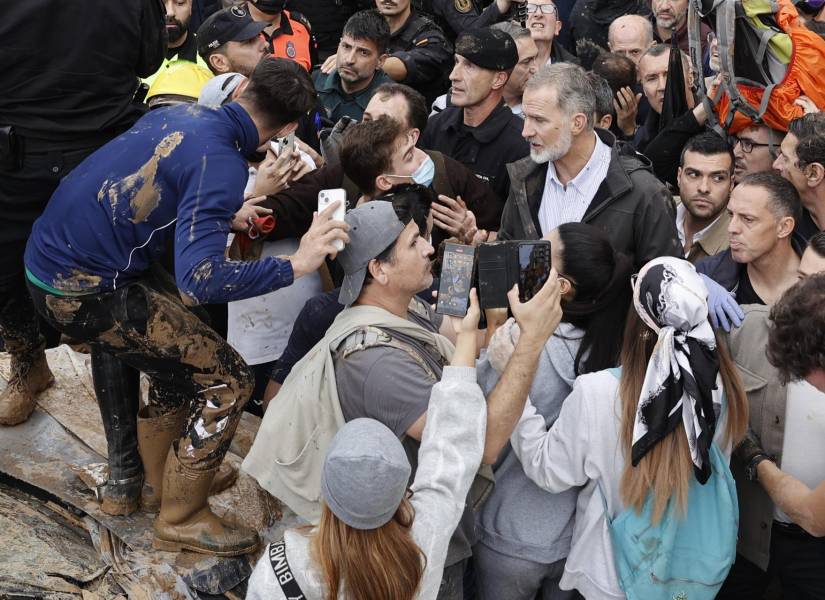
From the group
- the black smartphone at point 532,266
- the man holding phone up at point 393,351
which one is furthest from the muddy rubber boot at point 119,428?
the black smartphone at point 532,266

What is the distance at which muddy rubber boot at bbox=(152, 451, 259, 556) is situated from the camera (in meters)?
3.29

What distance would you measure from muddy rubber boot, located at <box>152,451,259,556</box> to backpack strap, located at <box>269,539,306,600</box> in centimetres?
129

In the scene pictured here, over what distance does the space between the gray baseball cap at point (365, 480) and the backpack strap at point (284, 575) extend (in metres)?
0.19

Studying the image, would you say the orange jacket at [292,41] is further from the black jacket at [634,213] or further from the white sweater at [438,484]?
the white sweater at [438,484]

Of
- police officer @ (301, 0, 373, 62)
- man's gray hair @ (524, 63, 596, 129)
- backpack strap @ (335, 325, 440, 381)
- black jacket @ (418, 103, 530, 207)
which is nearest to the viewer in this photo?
backpack strap @ (335, 325, 440, 381)

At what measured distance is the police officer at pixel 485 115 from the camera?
476cm

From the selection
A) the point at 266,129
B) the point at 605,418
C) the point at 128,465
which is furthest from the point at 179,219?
the point at 605,418

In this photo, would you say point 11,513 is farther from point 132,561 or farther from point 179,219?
point 179,219

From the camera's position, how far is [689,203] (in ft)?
14.4

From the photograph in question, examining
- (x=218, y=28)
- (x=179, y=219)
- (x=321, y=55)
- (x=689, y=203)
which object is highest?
(x=179, y=219)

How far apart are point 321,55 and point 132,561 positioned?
16.3 ft

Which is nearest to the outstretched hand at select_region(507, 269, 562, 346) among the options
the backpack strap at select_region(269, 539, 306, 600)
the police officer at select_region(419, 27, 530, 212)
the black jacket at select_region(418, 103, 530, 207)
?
the backpack strap at select_region(269, 539, 306, 600)

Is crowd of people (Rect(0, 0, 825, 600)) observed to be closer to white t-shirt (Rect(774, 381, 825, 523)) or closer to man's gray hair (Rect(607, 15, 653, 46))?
white t-shirt (Rect(774, 381, 825, 523))

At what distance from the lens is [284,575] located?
6.70 feet
